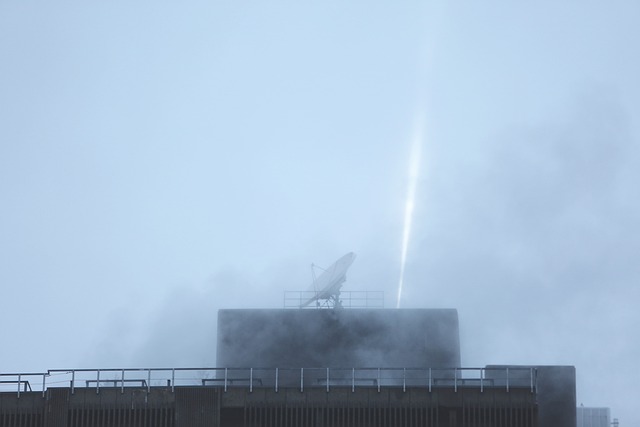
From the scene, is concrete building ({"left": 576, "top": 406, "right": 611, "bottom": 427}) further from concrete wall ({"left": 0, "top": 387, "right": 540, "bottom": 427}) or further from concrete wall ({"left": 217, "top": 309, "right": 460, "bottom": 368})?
concrete wall ({"left": 0, "top": 387, "right": 540, "bottom": 427})

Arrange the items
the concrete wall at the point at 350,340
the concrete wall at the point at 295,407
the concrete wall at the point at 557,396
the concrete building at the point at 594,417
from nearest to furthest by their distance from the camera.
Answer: the concrete wall at the point at 295,407, the concrete wall at the point at 557,396, the concrete wall at the point at 350,340, the concrete building at the point at 594,417

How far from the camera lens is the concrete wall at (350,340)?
7219 cm

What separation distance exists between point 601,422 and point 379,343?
4748 cm

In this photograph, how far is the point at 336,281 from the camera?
238 ft

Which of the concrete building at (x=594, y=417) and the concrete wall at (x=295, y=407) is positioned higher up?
the concrete building at (x=594, y=417)

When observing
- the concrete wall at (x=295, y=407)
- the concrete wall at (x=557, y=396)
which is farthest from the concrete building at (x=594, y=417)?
the concrete wall at (x=295, y=407)

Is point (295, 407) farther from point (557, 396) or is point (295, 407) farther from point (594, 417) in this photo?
point (594, 417)

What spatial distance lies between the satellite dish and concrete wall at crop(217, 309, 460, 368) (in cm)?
119

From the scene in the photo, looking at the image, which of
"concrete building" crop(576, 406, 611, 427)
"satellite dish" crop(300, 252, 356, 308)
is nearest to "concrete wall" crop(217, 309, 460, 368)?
"satellite dish" crop(300, 252, 356, 308)

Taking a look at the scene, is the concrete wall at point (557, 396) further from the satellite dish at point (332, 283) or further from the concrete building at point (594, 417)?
the concrete building at point (594, 417)

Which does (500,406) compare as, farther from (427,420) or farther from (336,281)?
(336,281)

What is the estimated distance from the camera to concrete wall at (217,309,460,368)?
7219cm

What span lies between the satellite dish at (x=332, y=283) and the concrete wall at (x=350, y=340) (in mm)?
1194

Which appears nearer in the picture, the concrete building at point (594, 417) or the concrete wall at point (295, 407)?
the concrete wall at point (295, 407)
